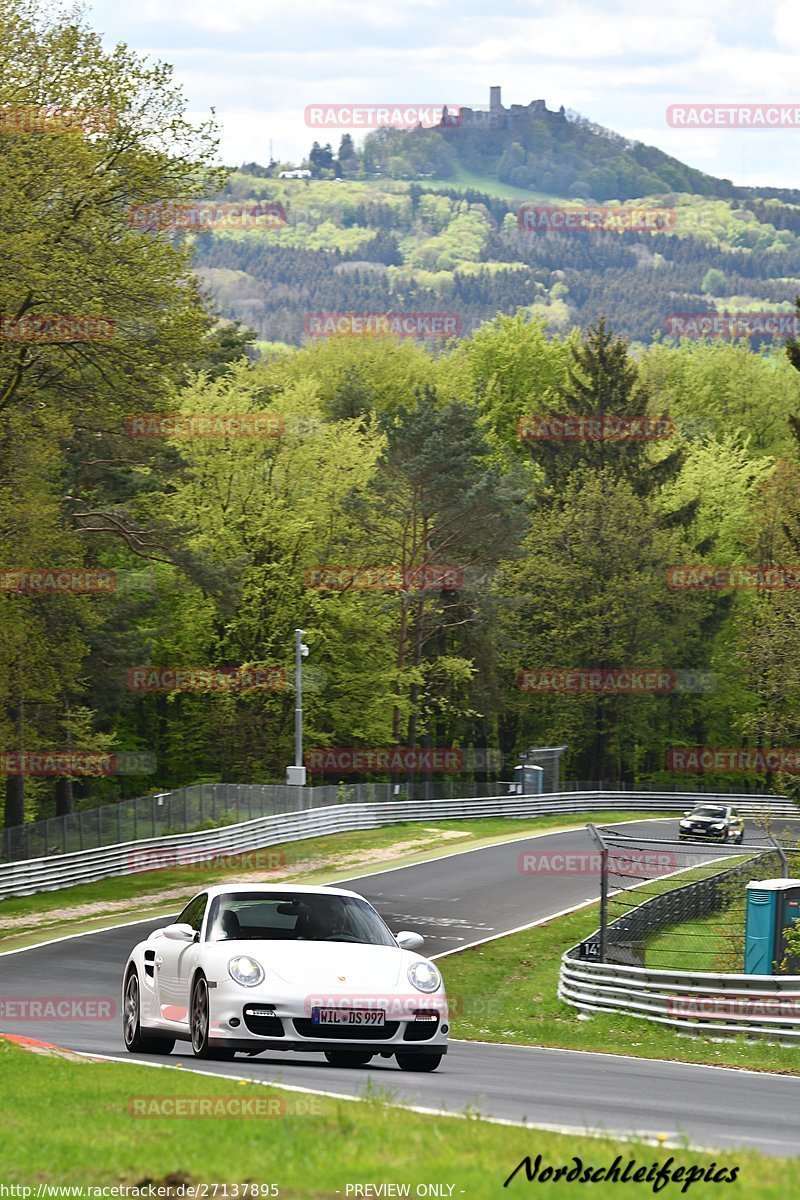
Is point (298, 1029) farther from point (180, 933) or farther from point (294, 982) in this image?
point (180, 933)

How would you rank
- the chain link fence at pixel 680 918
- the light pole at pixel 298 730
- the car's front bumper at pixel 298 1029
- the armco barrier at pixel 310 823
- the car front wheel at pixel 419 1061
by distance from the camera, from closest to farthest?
the car's front bumper at pixel 298 1029 < the car front wheel at pixel 419 1061 < the chain link fence at pixel 680 918 < the armco barrier at pixel 310 823 < the light pole at pixel 298 730

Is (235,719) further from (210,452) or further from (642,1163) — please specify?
(642,1163)

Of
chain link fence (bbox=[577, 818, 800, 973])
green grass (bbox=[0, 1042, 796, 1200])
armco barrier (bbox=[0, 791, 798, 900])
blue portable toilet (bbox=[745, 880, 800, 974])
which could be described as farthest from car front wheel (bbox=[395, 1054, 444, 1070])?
armco barrier (bbox=[0, 791, 798, 900])

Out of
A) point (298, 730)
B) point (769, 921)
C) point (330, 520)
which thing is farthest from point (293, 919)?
point (330, 520)

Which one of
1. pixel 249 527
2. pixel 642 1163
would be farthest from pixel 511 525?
pixel 642 1163

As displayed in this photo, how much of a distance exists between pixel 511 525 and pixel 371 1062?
196ft

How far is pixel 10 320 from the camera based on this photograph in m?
36.1

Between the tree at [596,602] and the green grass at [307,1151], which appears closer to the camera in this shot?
the green grass at [307,1151]

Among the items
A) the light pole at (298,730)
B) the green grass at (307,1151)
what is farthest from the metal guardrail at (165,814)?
the green grass at (307,1151)

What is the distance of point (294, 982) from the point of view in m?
12.4

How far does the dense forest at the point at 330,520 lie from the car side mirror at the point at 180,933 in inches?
904

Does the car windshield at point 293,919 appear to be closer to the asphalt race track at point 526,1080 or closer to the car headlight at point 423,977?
the car headlight at point 423,977

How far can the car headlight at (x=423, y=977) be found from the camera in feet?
42.0

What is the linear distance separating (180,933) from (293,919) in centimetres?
89
